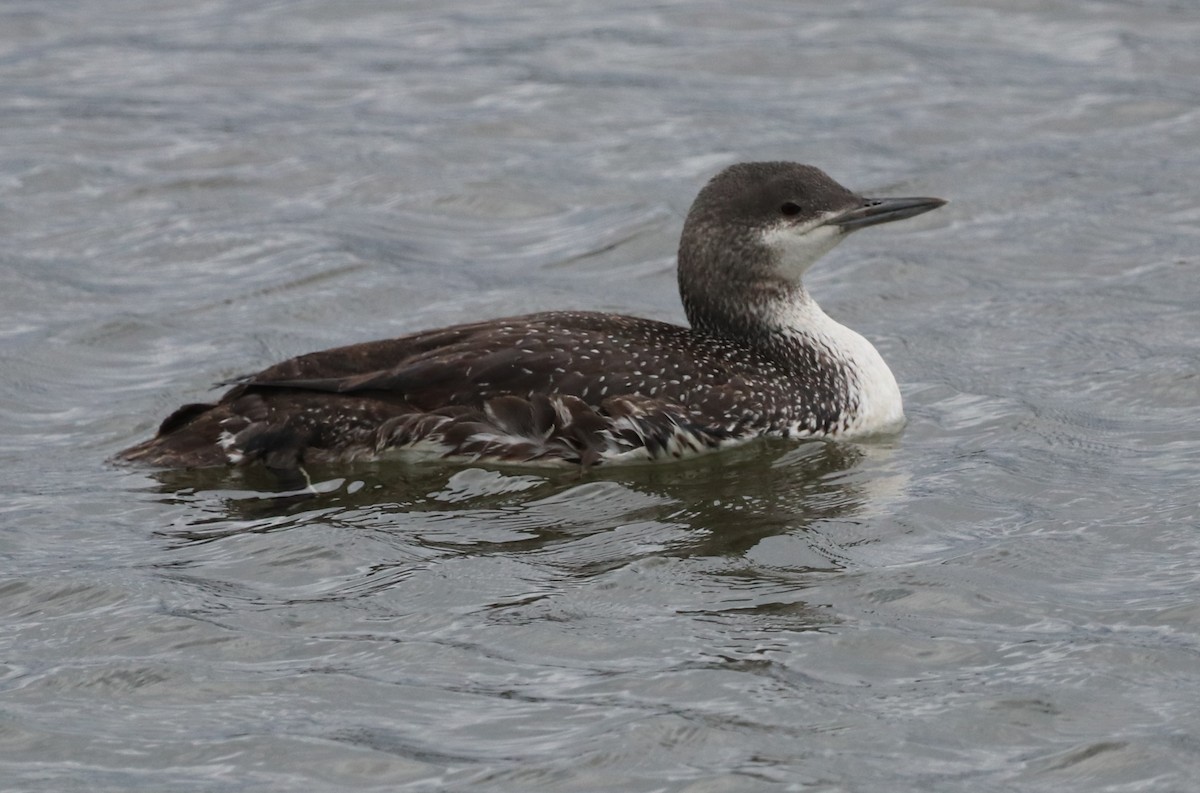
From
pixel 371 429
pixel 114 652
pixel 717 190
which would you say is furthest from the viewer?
pixel 717 190

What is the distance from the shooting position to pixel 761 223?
8273 mm

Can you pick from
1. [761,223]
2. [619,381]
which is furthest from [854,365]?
[619,381]

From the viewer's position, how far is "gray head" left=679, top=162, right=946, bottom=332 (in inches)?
326

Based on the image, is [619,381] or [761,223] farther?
[761,223]

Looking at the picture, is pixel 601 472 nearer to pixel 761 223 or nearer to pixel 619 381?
pixel 619 381

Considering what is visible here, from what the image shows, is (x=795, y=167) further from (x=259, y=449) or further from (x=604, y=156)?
(x=604, y=156)

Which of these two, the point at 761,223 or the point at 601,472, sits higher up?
the point at 761,223

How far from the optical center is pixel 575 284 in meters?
10.7

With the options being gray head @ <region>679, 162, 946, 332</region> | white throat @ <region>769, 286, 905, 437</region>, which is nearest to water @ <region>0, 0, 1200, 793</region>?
white throat @ <region>769, 286, 905, 437</region>

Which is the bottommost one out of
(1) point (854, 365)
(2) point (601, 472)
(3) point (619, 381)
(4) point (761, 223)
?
(2) point (601, 472)

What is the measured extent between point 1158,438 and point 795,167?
6.04 feet

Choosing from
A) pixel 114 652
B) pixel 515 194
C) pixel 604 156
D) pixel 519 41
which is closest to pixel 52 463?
pixel 114 652

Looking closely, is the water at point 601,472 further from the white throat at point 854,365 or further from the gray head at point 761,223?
the gray head at point 761,223

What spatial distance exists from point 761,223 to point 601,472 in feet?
4.12
